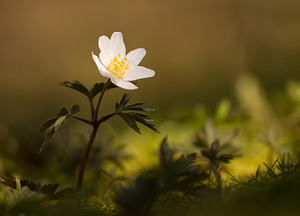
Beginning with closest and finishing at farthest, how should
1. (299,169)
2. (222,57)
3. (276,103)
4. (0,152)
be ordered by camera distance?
(299,169), (0,152), (276,103), (222,57)

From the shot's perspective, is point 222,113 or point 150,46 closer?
point 222,113

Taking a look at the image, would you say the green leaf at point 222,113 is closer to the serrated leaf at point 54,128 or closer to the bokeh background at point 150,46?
the serrated leaf at point 54,128

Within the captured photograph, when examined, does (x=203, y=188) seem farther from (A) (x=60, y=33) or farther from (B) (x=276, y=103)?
(A) (x=60, y=33)

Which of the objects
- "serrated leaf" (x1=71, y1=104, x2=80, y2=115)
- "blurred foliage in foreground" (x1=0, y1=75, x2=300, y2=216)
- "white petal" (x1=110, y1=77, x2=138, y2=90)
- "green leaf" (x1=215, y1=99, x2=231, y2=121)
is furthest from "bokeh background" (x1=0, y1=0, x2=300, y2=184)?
"serrated leaf" (x1=71, y1=104, x2=80, y2=115)

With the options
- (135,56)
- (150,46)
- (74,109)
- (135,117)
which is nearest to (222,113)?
(135,56)

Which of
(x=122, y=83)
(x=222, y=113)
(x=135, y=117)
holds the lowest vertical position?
(x=135, y=117)

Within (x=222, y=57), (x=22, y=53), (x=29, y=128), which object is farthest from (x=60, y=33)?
(x=29, y=128)

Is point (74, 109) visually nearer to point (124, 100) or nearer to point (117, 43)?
point (124, 100)
